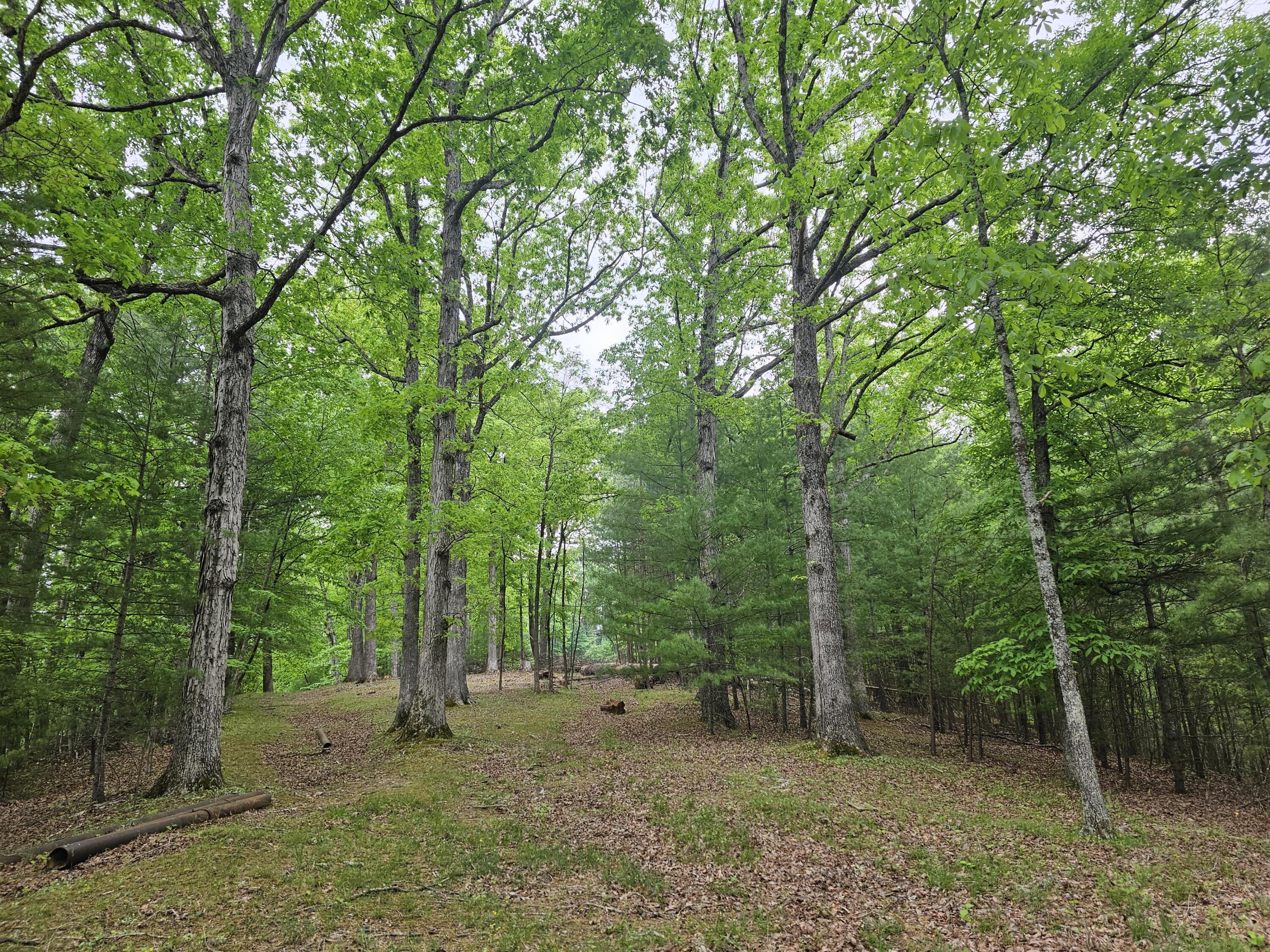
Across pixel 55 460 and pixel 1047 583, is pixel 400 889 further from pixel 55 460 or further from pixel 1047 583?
pixel 1047 583

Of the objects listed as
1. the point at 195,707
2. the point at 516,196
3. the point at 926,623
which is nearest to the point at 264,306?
the point at 195,707

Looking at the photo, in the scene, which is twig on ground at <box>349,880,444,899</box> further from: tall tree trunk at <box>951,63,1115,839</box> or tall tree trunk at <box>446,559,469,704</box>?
tall tree trunk at <box>446,559,469,704</box>

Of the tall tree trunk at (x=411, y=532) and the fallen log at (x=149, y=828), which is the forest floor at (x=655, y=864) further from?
the tall tree trunk at (x=411, y=532)

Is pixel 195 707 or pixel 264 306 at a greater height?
pixel 264 306

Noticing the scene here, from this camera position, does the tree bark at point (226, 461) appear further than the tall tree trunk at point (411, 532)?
No

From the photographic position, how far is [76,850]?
18.2 ft

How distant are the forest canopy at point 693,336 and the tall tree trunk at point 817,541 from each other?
0.08 metres

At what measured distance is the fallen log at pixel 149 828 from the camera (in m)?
5.52

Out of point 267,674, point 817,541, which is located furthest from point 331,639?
point 817,541

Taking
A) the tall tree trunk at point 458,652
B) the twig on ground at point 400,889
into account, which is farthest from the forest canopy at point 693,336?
the twig on ground at point 400,889

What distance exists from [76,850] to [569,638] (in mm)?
42901

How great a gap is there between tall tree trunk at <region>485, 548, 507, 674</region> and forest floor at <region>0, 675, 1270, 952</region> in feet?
49.9

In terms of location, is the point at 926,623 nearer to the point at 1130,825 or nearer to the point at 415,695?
the point at 1130,825

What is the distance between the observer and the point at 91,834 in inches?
233
